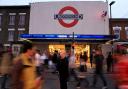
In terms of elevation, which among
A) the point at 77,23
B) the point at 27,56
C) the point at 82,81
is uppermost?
the point at 77,23

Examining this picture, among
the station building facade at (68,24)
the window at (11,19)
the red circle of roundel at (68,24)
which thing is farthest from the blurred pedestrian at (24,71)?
the window at (11,19)

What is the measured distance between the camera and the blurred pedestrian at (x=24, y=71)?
771 centimetres

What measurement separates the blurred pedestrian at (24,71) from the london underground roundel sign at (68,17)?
44759mm

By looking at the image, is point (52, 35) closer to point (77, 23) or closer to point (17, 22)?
point (77, 23)

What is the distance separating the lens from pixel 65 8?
177ft

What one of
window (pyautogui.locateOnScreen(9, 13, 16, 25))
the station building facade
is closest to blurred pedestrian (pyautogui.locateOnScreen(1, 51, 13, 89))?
the station building facade

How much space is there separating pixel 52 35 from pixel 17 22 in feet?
34.7

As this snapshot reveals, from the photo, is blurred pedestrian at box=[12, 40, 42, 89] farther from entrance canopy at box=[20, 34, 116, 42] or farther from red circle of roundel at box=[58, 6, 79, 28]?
red circle of roundel at box=[58, 6, 79, 28]

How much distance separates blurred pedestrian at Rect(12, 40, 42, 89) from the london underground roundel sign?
1762 inches

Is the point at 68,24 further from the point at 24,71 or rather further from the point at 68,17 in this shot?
the point at 24,71

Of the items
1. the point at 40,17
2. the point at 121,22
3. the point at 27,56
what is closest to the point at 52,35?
the point at 40,17

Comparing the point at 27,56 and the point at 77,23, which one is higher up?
the point at 77,23

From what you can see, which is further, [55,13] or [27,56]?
[55,13]

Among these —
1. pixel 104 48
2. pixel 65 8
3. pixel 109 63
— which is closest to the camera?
pixel 109 63
